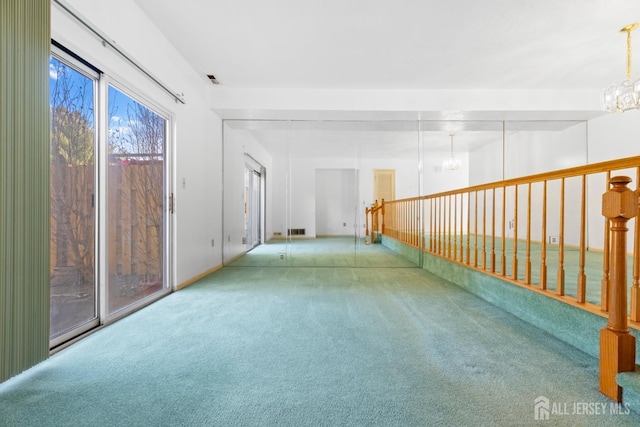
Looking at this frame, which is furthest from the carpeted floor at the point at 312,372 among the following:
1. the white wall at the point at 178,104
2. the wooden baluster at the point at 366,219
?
the wooden baluster at the point at 366,219

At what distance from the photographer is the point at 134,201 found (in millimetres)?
2891

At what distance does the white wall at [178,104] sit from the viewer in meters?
2.16

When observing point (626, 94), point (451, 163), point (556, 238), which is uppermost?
point (626, 94)

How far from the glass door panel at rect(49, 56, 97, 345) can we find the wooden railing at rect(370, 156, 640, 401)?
313cm

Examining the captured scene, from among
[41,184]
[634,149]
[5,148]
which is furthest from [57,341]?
[634,149]

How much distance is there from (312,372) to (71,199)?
6.54 ft

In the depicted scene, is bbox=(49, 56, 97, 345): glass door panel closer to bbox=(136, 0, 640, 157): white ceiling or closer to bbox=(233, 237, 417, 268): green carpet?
bbox=(136, 0, 640, 157): white ceiling

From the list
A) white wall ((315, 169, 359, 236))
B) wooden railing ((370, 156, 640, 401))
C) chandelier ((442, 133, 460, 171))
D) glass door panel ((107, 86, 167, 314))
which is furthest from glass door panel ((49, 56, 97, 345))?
chandelier ((442, 133, 460, 171))

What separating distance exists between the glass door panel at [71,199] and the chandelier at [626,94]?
476 cm

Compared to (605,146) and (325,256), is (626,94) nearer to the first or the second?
(605,146)

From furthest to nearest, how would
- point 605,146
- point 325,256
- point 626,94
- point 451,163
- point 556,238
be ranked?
1. point 451,163
2. point 325,256
3. point 556,238
4. point 605,146
5. point 626,94

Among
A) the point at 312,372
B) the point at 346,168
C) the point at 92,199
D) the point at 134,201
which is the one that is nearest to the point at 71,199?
the point at 92,199

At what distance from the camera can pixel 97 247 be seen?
2.27m

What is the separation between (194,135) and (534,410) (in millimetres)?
4032
